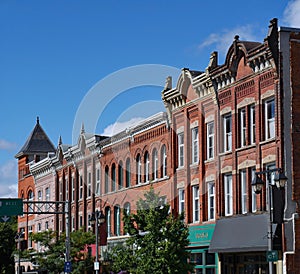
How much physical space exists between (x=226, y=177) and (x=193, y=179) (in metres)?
3.75

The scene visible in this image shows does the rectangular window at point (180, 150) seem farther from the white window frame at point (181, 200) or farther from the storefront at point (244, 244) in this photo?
the storefront at point (244, 244)

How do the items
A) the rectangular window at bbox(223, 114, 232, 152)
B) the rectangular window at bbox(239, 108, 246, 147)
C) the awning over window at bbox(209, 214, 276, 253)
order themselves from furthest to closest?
1. the rectangular window at bbox(223, 114, 232, 152)
2. the rectangular window at bbox(239, 108, 246, 147)
3. the awning over window at bbox(209, 214, 276, 253)

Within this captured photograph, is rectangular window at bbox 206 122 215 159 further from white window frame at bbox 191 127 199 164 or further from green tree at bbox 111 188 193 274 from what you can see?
green tree at bbox 111 188 193 274

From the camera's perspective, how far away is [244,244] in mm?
39156

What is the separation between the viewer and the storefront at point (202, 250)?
43.7 metres

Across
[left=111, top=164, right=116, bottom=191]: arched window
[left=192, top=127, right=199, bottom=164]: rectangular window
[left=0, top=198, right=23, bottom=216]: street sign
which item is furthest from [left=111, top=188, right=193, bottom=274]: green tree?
[left=111, top=164, right=116, bottom=191]: arched window

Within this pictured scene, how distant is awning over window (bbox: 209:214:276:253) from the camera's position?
3797 centimetres

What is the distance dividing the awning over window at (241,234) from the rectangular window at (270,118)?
13.4 ft

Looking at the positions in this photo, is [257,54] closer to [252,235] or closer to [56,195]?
[252,235]

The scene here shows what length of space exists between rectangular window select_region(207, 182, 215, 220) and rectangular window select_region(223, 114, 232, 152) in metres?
2.50

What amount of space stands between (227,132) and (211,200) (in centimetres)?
418

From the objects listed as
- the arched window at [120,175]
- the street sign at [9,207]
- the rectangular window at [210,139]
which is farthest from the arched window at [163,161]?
the street sign at [9,207]

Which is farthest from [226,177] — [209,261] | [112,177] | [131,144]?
[112,177]

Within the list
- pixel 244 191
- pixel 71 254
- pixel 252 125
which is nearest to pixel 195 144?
pixel 244 191
